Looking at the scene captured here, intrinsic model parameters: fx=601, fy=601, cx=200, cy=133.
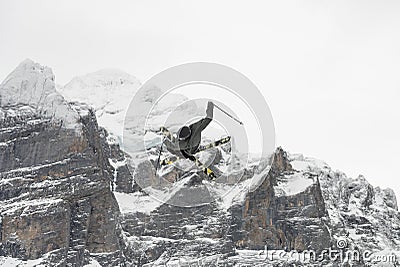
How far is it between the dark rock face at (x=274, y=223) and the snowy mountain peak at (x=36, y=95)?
176 ft

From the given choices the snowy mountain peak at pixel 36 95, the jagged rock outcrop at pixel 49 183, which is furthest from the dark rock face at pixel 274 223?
the snowy mountain peak at pixel 36 95

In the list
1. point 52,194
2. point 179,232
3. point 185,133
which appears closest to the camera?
point 185,133

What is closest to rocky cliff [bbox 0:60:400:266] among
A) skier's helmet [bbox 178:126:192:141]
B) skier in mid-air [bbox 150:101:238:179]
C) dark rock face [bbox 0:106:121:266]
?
dark rock face [bbox 0:106:121:266]

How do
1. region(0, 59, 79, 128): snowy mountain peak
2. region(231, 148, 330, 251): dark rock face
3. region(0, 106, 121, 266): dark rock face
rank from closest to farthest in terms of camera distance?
region(0, 106, 121, 266): dark rock face, region(0, 59, 79, 128): snowy mountain peak, region(231, 148, 330, 251): dark rock face

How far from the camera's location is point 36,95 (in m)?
134

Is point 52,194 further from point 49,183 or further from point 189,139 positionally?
point 189,139

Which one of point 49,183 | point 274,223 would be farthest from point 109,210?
point 274,223

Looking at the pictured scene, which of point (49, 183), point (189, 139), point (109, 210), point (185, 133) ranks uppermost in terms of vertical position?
point (49, 183)

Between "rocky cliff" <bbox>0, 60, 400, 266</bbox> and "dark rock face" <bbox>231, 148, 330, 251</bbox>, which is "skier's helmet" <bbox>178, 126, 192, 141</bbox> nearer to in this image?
"rocky cliff" <bbox>0, 60, 400, 266</bbox>

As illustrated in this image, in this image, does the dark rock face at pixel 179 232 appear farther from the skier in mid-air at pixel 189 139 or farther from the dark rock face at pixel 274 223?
the skier in mid-air at pixel 189 139

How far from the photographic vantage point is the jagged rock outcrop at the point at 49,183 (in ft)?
378

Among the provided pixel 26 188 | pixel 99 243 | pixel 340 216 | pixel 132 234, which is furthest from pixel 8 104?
pixel 340 216

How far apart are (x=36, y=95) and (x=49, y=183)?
72.0ft

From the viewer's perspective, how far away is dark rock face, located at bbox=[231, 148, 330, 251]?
158 metres
